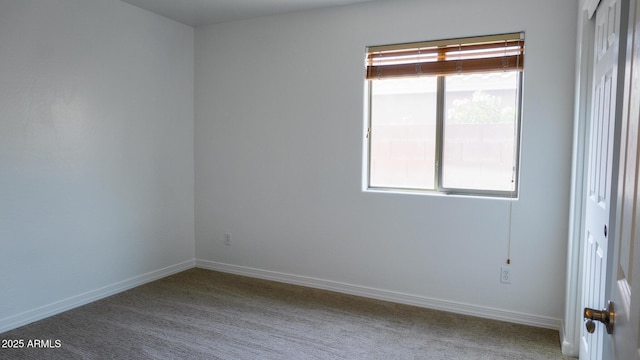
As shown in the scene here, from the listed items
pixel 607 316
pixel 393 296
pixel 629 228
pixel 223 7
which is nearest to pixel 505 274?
pixel 393 296

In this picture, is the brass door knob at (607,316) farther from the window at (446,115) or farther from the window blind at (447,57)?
the window blind at (447,57)

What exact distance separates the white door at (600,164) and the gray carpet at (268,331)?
2.33ft

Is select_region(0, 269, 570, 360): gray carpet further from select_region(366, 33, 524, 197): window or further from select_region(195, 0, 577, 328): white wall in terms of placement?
select_region(366, 33, 524, 197): window

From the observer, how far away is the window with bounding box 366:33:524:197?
3.20 m

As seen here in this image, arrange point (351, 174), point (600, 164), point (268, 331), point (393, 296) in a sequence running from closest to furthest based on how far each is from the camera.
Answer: point (600, 164) → point (268, 331) → point (393, 296) → point (351, 174)

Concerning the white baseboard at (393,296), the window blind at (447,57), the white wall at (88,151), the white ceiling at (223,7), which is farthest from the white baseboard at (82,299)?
the window blind at (447,57)

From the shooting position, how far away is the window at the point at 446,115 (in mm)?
3199

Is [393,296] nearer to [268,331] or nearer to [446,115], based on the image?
[268,331]

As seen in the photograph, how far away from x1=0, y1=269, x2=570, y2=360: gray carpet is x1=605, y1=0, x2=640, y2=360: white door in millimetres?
1957

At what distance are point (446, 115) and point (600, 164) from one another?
1.57 meters

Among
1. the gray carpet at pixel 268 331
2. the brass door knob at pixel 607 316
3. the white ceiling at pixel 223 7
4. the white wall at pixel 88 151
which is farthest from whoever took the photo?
the white ceiling at pixel 223 7

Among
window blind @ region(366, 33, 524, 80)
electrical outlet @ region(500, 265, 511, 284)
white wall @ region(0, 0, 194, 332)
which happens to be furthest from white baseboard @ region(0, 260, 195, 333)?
electrical outlet @ region(500, 265, 511, 284)

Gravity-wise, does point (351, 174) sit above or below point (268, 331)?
above

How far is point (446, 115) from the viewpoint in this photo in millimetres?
3422
